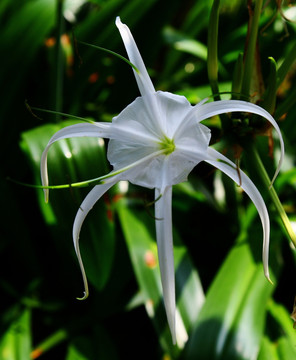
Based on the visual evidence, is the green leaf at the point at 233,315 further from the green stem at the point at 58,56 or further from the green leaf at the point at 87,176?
the green stem at the point at 58,56

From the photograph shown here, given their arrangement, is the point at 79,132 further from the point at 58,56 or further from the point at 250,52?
the point at 58,56

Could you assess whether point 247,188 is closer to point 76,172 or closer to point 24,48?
point 76,172

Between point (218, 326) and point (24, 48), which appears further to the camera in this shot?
point (24, 48)

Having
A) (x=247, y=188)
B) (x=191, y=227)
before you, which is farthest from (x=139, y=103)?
(x=191, y=227)

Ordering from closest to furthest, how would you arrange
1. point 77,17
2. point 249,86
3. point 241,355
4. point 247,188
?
1. point 247,188
2. point 249,86
3. point 241,355
4. point 77,17

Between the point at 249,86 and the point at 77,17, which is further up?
the point at 77,17

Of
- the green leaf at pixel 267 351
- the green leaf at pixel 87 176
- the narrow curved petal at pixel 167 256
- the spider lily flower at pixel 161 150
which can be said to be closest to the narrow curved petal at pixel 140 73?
the spider lily flower at pixel 161 150

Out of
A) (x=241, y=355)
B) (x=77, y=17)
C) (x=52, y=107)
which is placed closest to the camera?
(x=241, y=355)
